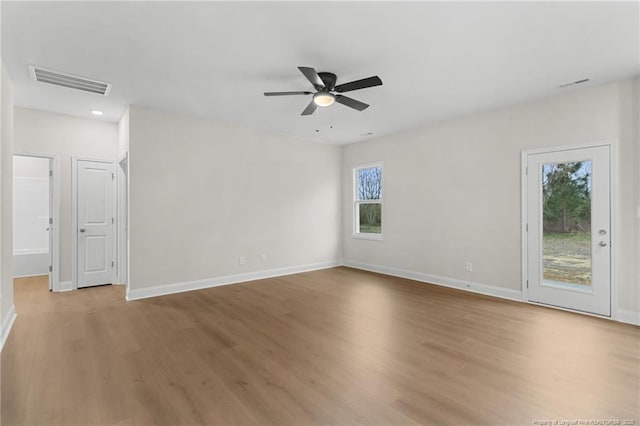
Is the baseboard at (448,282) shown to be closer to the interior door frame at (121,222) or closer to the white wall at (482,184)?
the white wall at (482,184)

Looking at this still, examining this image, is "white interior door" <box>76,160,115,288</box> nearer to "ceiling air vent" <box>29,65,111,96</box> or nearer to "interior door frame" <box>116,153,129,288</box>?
"interior door frame" <box>116,153,129,288</box>

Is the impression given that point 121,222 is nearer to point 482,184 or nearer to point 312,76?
point 312,76

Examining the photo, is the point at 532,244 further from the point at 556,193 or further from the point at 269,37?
the point at 269,37

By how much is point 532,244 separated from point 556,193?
724 mm

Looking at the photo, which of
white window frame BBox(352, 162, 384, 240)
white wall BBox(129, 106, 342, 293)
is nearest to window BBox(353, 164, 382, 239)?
white window frame BBox(352, 162, 384, 240)

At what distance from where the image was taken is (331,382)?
→ 221 centimetres

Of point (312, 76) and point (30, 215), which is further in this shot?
point (30, 215)

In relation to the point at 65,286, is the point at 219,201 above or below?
above

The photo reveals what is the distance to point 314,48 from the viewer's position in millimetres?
2793

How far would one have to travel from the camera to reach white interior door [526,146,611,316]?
357cm

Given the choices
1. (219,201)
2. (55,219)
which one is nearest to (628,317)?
(219,201)

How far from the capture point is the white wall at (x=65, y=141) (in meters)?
4.49

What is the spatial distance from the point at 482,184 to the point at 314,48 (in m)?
3.32

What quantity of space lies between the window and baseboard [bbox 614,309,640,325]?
3.58 m
